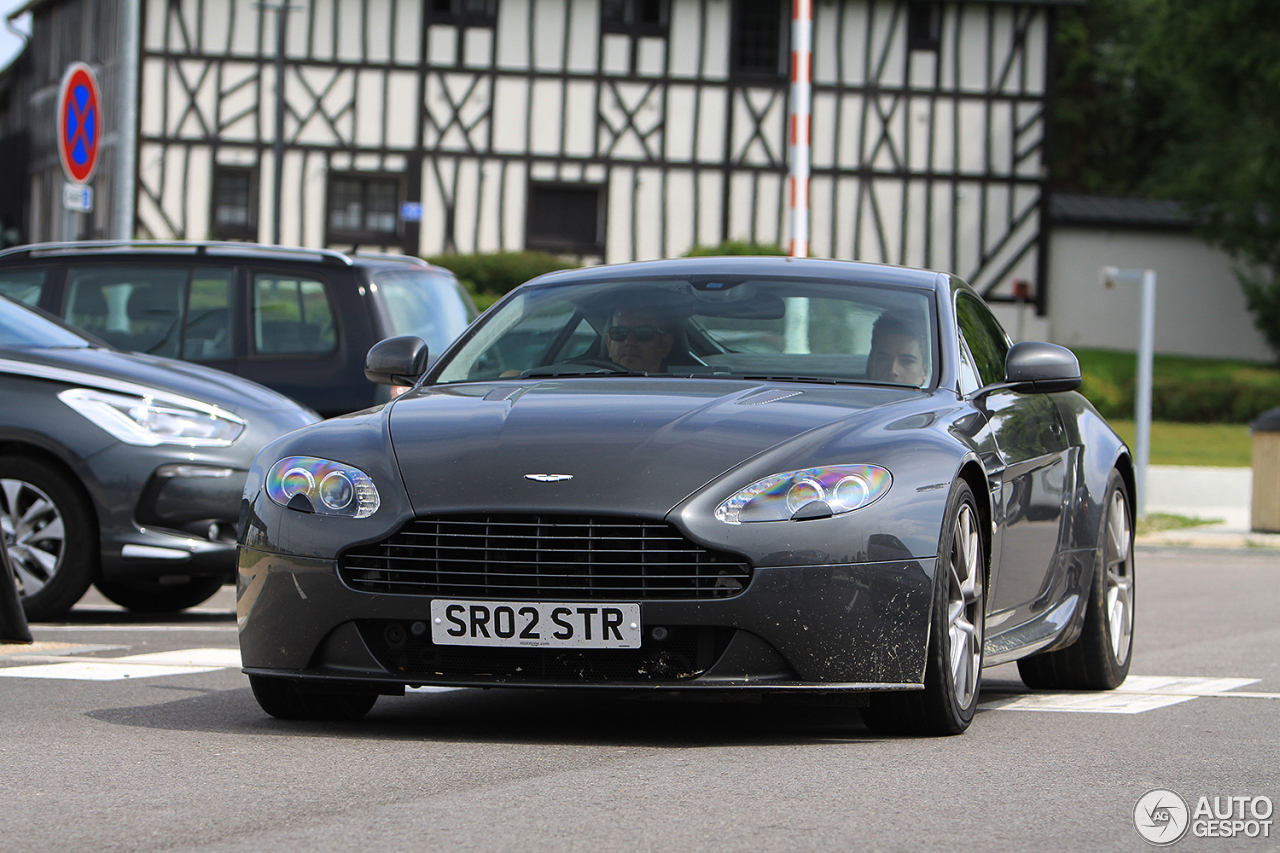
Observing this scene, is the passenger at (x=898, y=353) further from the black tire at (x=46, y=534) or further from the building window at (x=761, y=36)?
the building window at (x=761, y=36)

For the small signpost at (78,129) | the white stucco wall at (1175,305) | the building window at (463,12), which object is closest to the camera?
the small signpost at (78,129)

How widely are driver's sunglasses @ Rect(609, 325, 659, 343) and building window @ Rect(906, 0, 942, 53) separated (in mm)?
33578

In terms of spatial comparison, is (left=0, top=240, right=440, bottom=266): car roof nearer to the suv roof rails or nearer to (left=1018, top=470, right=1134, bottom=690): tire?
the suv roof rails

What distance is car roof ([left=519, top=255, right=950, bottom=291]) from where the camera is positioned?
269 inches

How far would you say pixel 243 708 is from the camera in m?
6.23

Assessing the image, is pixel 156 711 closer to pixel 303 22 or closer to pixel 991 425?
pixel 991 425

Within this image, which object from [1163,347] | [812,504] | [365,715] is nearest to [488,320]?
[365,715]

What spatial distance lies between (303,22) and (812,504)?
33.8 m

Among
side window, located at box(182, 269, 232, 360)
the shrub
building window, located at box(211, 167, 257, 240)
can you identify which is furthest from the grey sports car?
building window, located at box(211, 167, 257, 240)

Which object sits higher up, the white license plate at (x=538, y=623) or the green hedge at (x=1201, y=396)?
the white license plate at (x=538, y=623)

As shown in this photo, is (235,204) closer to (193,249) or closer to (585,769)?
(193,249)

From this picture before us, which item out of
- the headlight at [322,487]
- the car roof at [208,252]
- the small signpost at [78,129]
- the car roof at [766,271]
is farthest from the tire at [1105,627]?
the small signpost at [78,129]

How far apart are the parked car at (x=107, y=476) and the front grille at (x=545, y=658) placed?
13.5 ft

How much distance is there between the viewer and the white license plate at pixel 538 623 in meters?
5.19
